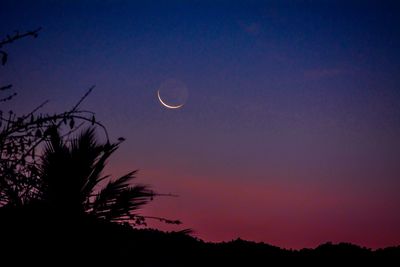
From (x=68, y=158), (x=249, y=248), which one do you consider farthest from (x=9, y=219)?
(x=249, y=248)

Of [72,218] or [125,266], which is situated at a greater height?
[72,218]

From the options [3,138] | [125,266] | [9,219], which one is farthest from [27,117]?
[125,266]

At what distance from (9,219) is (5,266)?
0.52 metres

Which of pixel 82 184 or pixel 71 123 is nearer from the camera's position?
pixel 71 123

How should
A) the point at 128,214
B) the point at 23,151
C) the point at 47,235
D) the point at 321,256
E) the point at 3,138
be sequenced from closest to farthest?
the point at 3,138, the point at 23,151, the point at 47,235, the point at 128,214, the point at 321,256

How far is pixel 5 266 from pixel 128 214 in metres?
1.56

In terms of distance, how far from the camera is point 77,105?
141 inches

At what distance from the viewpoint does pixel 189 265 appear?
41.0ft

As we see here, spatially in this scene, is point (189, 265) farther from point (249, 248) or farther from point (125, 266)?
point (125, 266)

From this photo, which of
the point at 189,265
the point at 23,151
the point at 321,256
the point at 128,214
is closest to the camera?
the point at 23,151

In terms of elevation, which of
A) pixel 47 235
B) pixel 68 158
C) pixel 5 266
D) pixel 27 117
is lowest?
pixel 5 266

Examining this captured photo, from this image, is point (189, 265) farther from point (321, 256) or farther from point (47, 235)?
point (47, 235)

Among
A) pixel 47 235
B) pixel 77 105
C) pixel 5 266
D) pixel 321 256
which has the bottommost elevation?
pixel 5 266

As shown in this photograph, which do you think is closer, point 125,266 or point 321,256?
point 125,266
